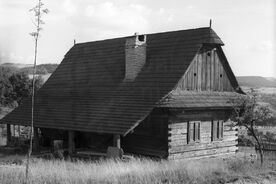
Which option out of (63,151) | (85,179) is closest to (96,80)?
(63,151)

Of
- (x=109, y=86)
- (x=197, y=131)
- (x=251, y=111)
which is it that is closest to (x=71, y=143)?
(x=109, y=86)

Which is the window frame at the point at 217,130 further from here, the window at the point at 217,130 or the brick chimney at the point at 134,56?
the brick chimney at the point at 134,56

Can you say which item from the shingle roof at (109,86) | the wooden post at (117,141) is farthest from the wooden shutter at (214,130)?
the wooden post at (117,141)

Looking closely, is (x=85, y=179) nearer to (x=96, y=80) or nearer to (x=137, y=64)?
(x=137, y=64)

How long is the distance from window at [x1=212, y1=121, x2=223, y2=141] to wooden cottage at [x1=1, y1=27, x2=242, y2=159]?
5 centimetres

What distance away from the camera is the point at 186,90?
798 inches

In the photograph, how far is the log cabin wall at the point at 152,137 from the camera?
1956cm

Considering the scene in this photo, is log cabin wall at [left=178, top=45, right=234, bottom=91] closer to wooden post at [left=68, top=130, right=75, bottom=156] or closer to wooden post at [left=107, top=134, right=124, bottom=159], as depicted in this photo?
wooden post at [left=107, top=134, right=124, bottom=159]

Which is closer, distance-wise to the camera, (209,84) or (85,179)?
(85,179)

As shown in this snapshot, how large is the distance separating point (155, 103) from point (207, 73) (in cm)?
402

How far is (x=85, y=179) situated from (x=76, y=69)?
14.8 m

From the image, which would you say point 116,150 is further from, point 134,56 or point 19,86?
point 19,86

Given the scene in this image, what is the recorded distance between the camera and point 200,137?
20.8 m

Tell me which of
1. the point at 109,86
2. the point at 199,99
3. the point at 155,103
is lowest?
the point at 155,103
